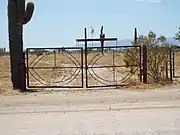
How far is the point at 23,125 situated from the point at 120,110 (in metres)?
3.26

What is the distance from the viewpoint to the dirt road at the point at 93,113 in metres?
10.1

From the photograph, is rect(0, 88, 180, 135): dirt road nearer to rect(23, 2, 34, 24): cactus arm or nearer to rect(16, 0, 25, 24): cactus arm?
rect(16, 0, 25, 24): cactus arm

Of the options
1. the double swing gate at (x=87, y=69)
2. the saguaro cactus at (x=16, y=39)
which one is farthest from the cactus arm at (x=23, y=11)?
the double swing gate at (x=87, y=69)

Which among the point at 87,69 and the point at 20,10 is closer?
the point at 20,10

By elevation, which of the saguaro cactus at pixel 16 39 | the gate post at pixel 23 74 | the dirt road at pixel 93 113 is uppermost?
the saguaro cactus at pixel 16 39

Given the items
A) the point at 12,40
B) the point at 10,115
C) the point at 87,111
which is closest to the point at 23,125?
the point at 10,115

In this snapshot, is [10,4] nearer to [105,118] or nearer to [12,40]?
[12,40]

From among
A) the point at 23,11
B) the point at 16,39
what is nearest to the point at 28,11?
the point at 23,11

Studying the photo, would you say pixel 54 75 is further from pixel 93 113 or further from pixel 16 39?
pixel 93 113

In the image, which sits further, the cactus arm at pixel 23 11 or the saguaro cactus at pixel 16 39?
the saguaro cactus at pixel 16 39

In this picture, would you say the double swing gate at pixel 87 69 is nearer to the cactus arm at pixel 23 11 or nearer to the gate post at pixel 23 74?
the gate post at pixel 23 74

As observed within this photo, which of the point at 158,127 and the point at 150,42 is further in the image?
the point at 150,42

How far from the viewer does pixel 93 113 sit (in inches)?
490

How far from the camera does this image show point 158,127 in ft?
33.1
